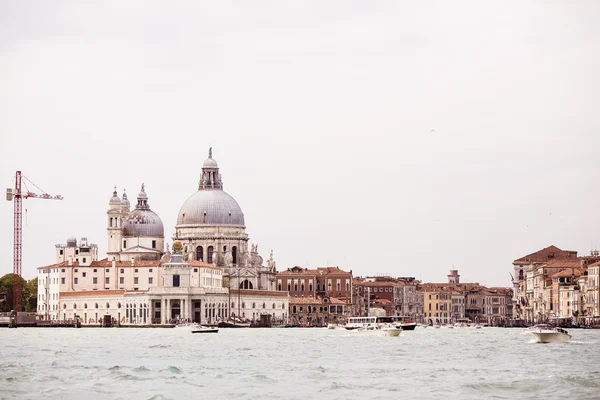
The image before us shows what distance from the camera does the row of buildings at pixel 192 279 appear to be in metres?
129

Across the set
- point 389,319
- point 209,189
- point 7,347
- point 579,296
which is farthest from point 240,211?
point 7,347

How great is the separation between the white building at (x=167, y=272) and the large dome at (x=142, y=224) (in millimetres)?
95

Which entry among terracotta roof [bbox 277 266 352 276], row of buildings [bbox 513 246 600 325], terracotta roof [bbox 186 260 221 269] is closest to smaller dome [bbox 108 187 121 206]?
terracotta roof [bbox 186 260 221 269]

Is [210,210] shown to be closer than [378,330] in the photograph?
No

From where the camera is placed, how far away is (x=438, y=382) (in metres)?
40.1

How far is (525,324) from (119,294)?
115 feet

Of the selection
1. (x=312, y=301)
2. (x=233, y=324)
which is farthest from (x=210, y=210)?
(x=233, y=324)

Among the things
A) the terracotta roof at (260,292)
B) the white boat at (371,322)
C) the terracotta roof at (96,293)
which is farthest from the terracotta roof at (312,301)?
the white boat at (371,322)

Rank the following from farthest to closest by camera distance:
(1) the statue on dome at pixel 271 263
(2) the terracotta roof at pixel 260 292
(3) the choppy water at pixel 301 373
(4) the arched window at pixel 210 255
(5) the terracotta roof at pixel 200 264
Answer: (1) the statue on dome at pixel 271 263 < (4) the arched window at pixel 210 255 < (2) the terracotta roof at pixel 260 292 < (5) the terracotta roof at pixel 200 264 < (3) the choppy water at pixel 301 373

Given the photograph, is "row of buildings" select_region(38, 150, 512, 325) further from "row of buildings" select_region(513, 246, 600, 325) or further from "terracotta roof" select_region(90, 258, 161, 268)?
"row of buildings" select_region(513, 246, 600, 325)

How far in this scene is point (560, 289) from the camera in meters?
122

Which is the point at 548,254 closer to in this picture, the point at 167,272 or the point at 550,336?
the point at 167,272

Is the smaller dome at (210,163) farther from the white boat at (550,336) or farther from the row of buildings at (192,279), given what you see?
the white boat at (550,336)

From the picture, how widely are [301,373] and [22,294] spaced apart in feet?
321
